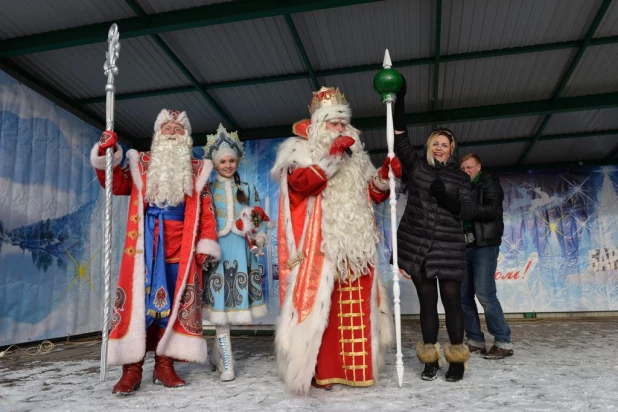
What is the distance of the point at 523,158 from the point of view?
29.0 feet

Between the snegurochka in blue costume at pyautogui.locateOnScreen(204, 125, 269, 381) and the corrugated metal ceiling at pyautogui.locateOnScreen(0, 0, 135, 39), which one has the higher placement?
the corrugated metal ceiling at pyautogui.locateOnScreen(0, 0, 135, 39)

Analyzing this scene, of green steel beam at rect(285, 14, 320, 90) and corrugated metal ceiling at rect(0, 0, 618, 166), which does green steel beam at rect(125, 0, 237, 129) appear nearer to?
corrugated metal ceiling at rect(0, 0, 618, 166)

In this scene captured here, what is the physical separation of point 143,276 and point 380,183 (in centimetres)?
176

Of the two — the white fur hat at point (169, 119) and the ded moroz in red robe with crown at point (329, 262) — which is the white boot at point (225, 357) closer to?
the ded moroz in red robe with crown at point (329, 262)

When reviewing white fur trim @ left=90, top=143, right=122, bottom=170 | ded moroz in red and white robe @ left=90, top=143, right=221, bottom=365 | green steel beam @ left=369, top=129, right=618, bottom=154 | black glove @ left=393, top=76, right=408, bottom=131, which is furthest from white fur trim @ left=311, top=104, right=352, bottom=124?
green steel beam @ left=369, top=129, right=618, bottom=154

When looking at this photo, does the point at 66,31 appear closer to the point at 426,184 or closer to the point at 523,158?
the point at 426,184

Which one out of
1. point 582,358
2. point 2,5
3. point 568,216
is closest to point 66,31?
point 2,5

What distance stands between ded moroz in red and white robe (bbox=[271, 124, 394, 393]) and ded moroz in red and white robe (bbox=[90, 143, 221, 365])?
617mm

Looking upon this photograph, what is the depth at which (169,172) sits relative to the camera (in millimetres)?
3086

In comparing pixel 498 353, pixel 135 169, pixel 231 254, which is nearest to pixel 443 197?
pixel 231 254

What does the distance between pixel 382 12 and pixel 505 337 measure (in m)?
3.66

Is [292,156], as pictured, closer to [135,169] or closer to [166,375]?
[135,169]

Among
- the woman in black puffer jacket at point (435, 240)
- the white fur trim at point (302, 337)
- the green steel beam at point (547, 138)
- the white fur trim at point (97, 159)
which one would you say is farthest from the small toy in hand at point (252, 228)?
the green steel beam at point (547, 138)

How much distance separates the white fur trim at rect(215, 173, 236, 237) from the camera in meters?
3.45
